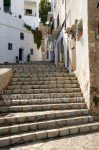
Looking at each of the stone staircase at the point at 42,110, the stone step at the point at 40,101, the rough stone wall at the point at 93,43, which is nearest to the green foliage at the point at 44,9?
the stone staircase at the point at 42,110

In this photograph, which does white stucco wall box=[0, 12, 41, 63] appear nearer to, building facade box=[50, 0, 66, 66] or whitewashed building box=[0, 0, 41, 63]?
whitewashed building box=[0, 0, 41, 63]

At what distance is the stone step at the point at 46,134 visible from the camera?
757 centimetres

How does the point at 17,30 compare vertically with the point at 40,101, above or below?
above

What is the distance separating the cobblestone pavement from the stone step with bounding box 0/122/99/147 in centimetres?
24

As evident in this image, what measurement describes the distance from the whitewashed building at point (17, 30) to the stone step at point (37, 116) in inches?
Result: 805

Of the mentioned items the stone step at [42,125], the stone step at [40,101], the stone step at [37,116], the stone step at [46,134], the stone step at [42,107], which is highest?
the stone step at [40,101]

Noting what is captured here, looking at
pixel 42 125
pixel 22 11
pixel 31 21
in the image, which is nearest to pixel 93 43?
pixel 42 125

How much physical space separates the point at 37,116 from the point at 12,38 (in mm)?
23141

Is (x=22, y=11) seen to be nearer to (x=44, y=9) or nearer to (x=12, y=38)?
→ (x=44, y=9)

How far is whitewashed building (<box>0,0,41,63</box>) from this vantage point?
2988cm

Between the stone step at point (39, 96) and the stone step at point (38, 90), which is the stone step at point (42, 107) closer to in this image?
the stone step at point (39, 96)

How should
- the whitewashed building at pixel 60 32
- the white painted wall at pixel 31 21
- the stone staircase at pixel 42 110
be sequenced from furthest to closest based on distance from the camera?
Answer: the white painted wall at pixel 31 21 → the whitewashed building at pixel 60 32 → the stone staircase at pixel 42 110

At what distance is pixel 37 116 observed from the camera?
29.2 ft

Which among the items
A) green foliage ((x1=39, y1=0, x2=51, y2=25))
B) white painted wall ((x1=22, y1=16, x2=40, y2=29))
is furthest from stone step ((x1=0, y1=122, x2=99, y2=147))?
green foliage ((x1=39, y1=0, x2=51, y2=25))
